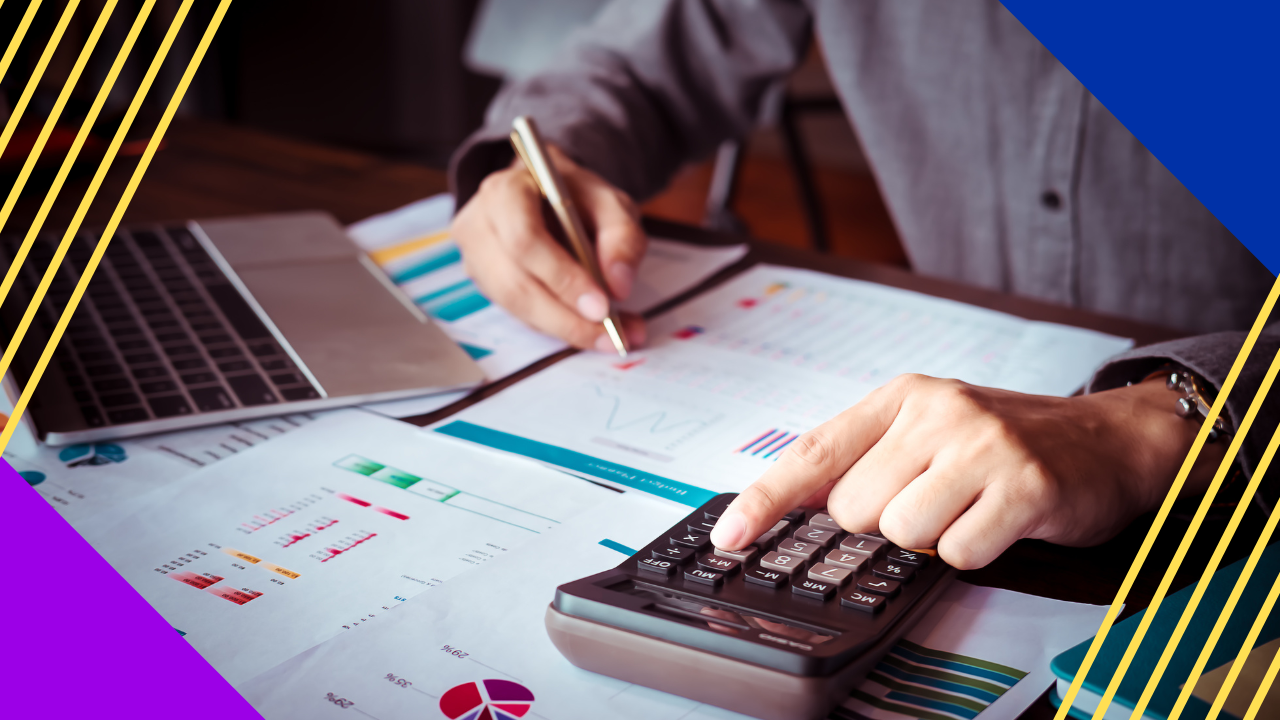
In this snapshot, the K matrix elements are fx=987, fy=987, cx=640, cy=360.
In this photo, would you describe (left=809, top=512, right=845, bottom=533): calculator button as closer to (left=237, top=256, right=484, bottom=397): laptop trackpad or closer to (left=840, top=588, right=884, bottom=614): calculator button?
(left=840, top=588, right=884, bottom=614): calculator button

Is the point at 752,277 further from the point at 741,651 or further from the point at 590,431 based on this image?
the point at 741,651

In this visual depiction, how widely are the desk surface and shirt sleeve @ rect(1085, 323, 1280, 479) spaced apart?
0.13 feet

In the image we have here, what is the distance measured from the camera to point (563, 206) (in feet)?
2.38

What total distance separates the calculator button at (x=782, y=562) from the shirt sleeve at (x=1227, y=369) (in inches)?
9.9

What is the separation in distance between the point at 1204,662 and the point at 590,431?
0.33 meters

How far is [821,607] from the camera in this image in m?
0.38

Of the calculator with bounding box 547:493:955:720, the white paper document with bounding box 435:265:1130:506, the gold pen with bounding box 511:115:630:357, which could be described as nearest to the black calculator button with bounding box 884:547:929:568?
the calculator with bounding box 547:493:955:720

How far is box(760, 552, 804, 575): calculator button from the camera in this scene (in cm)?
40

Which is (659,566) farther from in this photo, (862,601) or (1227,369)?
(1227,369)

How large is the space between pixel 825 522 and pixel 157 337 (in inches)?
18.6

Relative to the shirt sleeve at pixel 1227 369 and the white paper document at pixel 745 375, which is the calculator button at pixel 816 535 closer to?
the white paper document at pixel 745 375

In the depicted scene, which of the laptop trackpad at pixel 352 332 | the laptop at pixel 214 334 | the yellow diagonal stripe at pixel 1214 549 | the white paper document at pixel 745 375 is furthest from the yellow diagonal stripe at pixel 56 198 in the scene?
the yellow diagonal stripe at pixel 1214 549

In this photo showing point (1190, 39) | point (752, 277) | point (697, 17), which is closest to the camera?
point (1190, 39)

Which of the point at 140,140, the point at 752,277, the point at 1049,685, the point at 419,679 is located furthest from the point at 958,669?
the point at 140,140
